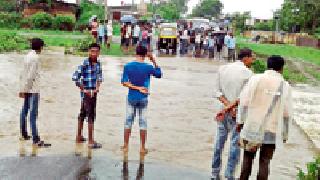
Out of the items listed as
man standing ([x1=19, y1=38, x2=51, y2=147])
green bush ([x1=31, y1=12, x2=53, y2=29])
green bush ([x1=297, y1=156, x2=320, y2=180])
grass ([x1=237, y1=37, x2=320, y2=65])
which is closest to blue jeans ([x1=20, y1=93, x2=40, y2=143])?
man standing ([x1=19, y1=38, x2=51, y2=147])

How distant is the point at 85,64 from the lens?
31.9ft

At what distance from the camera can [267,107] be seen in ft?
23.6

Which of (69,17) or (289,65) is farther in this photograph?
(69,17)

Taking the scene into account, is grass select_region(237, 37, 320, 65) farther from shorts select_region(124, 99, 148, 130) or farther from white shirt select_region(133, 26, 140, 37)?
shorts select_region(124, 99, 148, 130)

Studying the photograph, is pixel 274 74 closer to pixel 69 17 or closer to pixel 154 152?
pixel 154 152

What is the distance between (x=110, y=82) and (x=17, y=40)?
14.1 meters

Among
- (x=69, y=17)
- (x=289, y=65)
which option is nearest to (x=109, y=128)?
(x=289, y=65)

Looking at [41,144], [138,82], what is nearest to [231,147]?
[138,82]

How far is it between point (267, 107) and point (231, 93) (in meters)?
1.04

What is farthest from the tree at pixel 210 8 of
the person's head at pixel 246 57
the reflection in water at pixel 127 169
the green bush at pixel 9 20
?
the person's head at pixel 246 57

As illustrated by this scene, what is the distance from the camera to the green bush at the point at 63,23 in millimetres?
50562

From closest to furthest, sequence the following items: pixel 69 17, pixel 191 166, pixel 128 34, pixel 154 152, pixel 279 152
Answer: pixel 191 166 < pixel 154 152 < pixel 279 152 < pixel 128 34 < pixel 69 17

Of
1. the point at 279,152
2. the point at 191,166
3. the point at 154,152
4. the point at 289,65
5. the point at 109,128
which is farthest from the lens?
the point at 289,65

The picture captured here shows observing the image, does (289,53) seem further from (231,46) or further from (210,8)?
(210,8)
